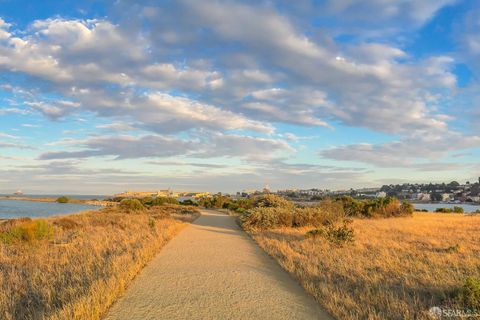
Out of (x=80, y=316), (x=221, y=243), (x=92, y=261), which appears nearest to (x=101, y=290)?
(x=80, y=316)

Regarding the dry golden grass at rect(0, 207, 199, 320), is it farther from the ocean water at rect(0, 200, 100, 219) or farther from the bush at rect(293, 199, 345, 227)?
the ocean water at rect(0, 200, 100, 219)

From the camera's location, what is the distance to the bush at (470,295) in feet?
23.1

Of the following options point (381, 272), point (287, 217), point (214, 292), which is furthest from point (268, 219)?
point (214, 292)

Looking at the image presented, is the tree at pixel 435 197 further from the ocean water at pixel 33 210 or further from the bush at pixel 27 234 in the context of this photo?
the bush at pixel 27 234

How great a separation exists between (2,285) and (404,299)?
341 inches

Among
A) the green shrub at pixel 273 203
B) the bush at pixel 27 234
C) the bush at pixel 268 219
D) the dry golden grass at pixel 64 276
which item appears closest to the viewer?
the dry golden grass at pixel 64 276

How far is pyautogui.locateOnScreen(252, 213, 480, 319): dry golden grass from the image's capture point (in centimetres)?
704

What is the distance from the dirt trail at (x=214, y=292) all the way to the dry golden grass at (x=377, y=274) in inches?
19.3

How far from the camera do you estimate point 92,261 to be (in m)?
11.3

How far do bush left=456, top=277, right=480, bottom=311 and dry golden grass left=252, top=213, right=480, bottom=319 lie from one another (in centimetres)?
32

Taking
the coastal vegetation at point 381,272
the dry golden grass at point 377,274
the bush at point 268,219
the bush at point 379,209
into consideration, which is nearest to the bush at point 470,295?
the coastal vegetation at point 381,272

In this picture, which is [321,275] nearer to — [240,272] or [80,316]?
[240,272]

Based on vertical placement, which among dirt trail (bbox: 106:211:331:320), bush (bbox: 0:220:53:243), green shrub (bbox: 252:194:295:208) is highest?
green shrub (bbox: 252:194:295:208)

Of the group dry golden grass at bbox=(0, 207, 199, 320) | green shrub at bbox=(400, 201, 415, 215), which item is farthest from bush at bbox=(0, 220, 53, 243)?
green shrub at bbox=(400, 201, 415, 215)
